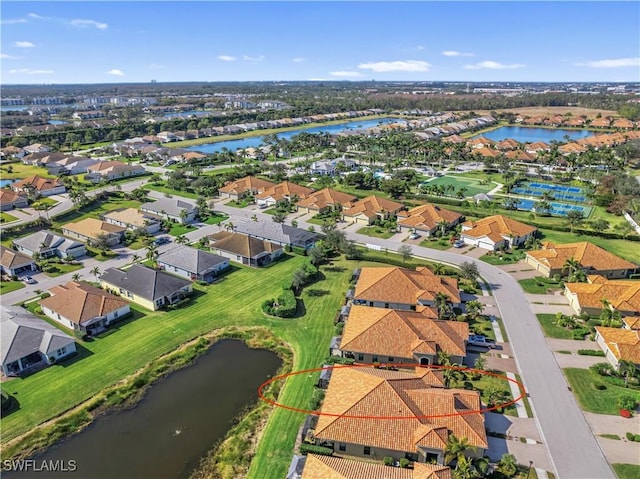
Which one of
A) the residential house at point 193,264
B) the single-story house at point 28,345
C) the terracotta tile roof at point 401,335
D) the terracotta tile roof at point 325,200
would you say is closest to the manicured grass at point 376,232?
the terracotta tile roof at point 325,200

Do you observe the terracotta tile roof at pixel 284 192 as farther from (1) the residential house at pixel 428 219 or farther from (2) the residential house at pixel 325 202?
(1) the residential house at pixel 428 219

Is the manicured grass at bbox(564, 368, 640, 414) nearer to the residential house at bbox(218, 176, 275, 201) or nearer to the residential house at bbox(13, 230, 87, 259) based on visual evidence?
the residential house at bbox(13, 230, 87, 259)

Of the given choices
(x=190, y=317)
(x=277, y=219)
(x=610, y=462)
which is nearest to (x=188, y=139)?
(x=277, y=219)

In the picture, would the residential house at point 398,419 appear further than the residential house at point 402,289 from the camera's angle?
No

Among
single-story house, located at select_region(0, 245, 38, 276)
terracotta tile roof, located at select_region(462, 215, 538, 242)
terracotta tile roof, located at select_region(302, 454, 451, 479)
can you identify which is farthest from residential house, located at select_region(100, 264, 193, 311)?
terracotta tile roof, located at select_region(462, 215, 538, 242)

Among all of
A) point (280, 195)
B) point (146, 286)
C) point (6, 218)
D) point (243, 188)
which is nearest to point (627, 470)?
point (146, 286)
